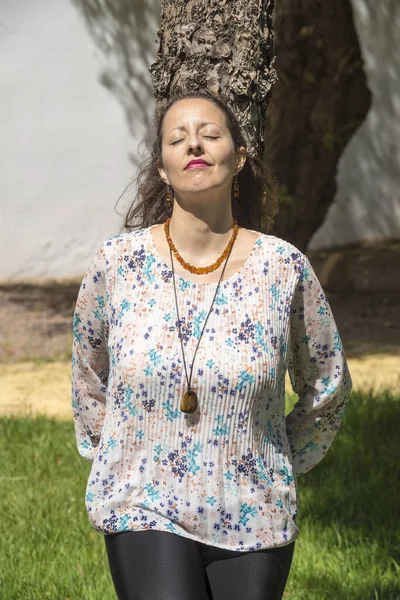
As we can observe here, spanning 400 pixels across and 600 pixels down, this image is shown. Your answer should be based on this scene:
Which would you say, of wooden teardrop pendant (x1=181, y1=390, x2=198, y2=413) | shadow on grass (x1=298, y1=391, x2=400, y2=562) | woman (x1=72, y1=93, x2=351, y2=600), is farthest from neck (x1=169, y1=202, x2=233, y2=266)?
shadow on grass (x1=298, y1=391, x2=400, y2=562)

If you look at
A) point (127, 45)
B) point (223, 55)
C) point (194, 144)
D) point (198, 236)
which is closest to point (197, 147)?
point (194, 144)

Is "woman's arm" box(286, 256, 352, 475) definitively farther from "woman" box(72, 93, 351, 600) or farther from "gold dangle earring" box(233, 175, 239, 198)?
"gold dangle earring" box(233, 175, 239, 198)

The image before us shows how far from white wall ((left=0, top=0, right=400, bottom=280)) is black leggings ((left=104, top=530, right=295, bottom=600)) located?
6.77 metres

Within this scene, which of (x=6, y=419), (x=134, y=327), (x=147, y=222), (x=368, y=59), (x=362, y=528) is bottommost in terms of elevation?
(x=362, y=528)

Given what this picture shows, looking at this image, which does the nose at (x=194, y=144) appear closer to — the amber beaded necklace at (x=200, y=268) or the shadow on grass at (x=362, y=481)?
the amber beaded necklace at (x=200, y=268)

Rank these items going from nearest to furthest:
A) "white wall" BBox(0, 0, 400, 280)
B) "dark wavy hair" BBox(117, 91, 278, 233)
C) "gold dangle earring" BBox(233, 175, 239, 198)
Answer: "gold dangle earring" BBox(233, 175, 239, 198), "dark wavy hair" BBox(117, 91, 278, 233), "white wall" BBox(0, 0, 400, 280)

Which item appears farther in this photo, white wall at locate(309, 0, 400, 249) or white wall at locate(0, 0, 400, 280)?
white wall at locate(309, 0, 400, 249)

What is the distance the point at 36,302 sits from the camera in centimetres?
913

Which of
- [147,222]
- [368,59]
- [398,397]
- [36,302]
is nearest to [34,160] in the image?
[36,302]

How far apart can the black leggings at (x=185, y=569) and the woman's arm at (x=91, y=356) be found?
408 millimetres

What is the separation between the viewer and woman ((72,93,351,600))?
2.48 m

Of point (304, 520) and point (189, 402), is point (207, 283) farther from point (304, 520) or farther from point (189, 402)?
point (304, 520)

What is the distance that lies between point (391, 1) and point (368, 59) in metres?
0.58

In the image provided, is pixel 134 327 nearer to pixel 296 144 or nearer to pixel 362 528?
pixel 362 528
